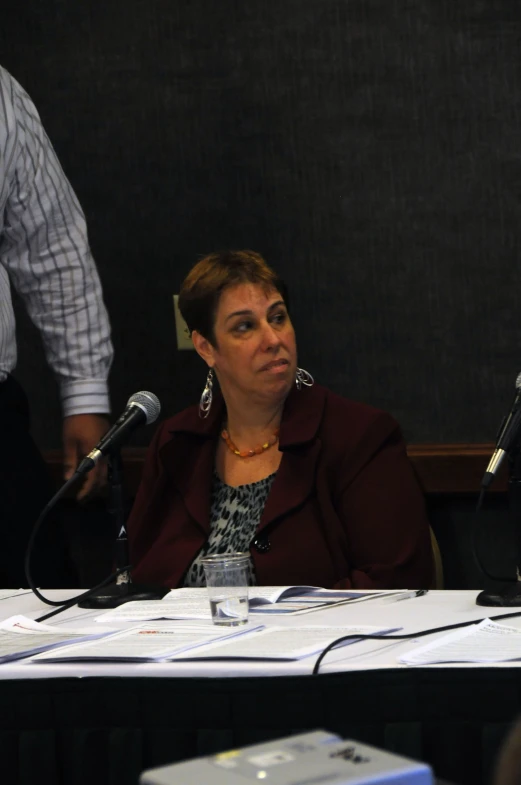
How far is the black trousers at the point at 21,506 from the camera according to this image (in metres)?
2.29

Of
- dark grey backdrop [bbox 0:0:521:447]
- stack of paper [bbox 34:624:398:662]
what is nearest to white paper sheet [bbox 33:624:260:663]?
stack of paper [bbox 34:624:398:662]

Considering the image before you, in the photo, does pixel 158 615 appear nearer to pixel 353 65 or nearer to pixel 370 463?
pixel 370 463

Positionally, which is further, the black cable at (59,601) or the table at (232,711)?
the black cable at (59,601)

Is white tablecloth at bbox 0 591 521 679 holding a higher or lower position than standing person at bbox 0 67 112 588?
lower

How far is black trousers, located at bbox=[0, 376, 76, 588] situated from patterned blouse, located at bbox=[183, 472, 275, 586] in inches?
13.2

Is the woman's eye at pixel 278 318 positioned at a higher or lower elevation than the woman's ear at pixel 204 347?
higher

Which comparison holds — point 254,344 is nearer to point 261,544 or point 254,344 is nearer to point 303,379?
point 303,379

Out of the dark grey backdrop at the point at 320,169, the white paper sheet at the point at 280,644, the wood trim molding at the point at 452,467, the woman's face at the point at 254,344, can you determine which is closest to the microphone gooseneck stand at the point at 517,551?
the white paper sheet at the point at 280,644

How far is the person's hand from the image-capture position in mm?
2393

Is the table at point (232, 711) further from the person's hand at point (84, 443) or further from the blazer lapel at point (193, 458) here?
the person's hand at point (84, 443)

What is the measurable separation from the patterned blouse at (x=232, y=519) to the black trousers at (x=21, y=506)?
0.34 m

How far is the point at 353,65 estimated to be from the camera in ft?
9.45

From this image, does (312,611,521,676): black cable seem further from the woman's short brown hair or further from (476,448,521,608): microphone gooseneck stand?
the woman's short brown hair

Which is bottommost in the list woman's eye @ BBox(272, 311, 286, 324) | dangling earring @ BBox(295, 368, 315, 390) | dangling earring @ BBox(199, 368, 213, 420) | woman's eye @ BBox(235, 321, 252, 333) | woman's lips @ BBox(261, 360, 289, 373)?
dangling earring @ BBox(199, 368, 213, 420)
